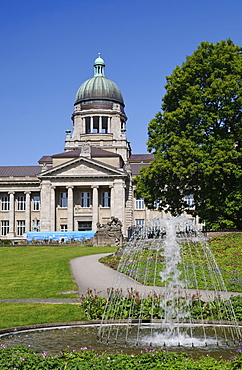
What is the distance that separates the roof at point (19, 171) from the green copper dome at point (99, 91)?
15.6m

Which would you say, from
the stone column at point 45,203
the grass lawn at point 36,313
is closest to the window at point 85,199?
the stone column at point 45,203

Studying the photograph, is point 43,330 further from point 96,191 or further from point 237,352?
point 96,191

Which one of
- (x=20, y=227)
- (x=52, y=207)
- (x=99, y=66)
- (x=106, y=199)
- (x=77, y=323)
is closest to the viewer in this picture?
(x=77, y=323)

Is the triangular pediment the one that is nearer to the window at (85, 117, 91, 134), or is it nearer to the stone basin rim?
the window at (85, 117, 91, 134)

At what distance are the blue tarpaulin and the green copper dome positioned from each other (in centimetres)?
3475

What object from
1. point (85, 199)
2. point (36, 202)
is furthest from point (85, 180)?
point (36, 202)

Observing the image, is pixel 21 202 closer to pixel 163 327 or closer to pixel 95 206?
pixel 95 206

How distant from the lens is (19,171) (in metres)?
80.2

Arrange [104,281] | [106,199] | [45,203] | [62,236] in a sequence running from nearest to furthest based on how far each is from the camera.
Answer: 1. [104,281]
2. [62,236]
3. [45,203]
4. [106,199]

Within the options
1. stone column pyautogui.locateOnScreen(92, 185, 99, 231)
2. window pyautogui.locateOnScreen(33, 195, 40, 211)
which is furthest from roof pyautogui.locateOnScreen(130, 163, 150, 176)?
window pyautogui.locateOnScreen(33, 195, 40, 211)

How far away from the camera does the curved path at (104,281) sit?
17.9 meters

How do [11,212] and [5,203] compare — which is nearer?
[11,212]

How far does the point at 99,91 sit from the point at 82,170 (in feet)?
78.8

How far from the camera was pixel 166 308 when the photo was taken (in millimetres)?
13547
